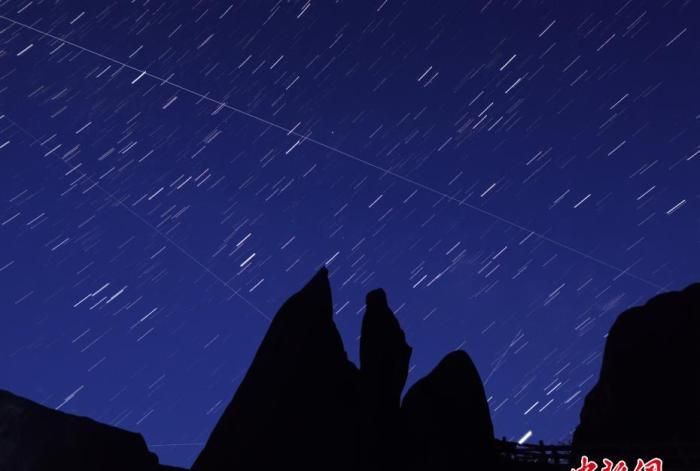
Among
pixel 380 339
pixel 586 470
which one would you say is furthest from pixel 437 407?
pixel 586 470

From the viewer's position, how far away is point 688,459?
18.2 metres

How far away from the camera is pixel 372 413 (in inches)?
876

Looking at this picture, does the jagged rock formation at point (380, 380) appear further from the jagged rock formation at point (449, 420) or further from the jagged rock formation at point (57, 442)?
the jagged rock formation at point (57, 442)

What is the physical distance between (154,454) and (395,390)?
1041 cm

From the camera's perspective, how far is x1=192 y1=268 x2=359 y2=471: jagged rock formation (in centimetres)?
2162

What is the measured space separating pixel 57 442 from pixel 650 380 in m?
23.3

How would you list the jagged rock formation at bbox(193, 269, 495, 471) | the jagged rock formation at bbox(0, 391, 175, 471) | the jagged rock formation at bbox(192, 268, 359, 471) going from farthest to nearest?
the jagged rock formation at bbox(0, 391, 175, 471)
the jagged rock formation at bbox(192, 268, 359, 471)
the jagged rock formation at bbox(193, 269, 495, 471)

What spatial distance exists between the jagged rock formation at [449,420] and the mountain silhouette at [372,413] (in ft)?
0.14

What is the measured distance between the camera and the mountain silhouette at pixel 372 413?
843 inches

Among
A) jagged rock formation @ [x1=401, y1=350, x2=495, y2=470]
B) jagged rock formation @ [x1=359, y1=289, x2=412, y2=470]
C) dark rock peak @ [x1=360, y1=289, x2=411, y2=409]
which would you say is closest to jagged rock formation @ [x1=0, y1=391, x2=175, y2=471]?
jagged rock formation @ [x1=359, y1=289, x2=412, y2=470]

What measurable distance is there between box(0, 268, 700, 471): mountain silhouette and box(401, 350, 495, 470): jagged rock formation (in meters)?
0.04
